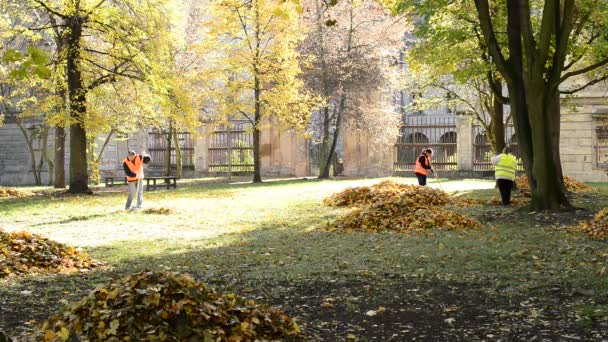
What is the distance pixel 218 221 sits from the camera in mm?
16828

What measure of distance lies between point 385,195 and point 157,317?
47.7 feet

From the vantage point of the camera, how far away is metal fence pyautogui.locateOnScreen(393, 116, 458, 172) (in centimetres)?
3991

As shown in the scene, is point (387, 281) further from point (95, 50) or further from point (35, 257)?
point (95, 50)

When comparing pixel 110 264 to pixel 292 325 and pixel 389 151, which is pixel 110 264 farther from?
pixel 389 151

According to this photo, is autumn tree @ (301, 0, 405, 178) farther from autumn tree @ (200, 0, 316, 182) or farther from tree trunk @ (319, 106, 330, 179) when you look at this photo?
autumn tree @ (200, 0, 316, 182)

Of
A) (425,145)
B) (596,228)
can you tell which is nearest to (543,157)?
(596,228)

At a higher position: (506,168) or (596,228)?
(506,168)

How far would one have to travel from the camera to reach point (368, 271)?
9.51 m

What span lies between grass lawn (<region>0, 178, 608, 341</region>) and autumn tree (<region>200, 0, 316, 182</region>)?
1505 centimetres

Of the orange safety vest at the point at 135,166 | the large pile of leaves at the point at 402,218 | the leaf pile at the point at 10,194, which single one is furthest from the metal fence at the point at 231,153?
the large pile of leaves at the point at 402,218

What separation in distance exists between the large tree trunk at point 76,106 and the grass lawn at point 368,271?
7.62 metres

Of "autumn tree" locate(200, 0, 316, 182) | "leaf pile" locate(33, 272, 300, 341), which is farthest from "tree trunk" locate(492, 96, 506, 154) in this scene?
"leaf pile" locate(33, 272, 300, 341)

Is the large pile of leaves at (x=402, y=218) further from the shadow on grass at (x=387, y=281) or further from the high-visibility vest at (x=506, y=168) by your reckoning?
the high-visibility vest at (x=506, y=168)

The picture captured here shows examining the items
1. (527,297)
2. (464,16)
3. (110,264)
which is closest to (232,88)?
(464,16)
